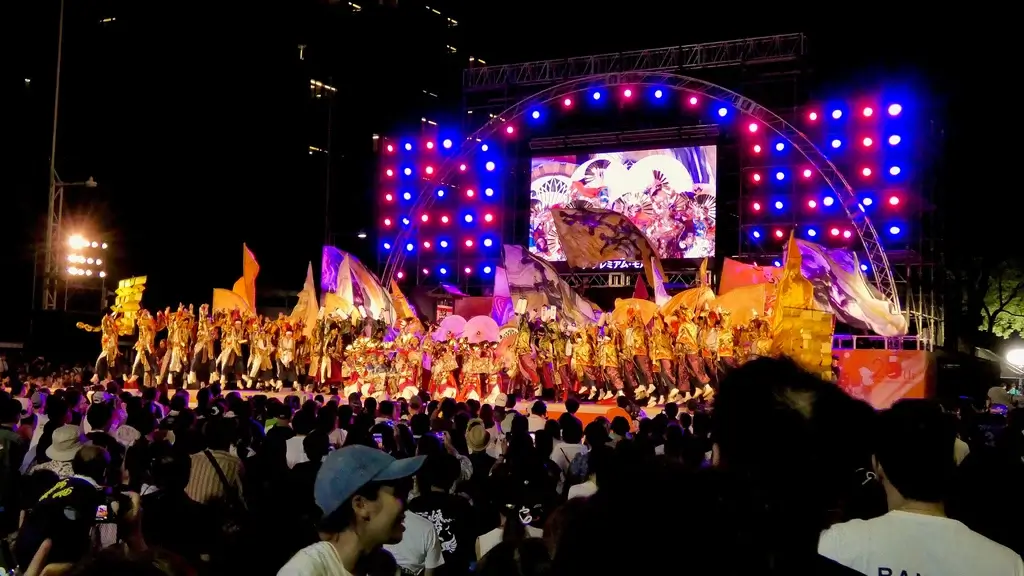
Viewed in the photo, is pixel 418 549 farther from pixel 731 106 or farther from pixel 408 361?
pixel 731 106

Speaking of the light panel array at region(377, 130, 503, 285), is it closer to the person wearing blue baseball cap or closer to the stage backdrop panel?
the stage backdrop panel

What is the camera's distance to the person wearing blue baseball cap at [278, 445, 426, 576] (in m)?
2.84

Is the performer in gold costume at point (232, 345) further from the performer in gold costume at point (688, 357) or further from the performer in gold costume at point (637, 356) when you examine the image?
the performer in gold costume at point (688, 357)

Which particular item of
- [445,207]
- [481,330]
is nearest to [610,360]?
[481,330]

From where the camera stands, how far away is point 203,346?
72.7 ft

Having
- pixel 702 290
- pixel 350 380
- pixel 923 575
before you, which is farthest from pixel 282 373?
pixel 923 575

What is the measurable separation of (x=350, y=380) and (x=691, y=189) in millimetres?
9432

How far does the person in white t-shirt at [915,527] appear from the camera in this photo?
8.32 feet

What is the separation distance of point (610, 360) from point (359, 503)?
55.3ft

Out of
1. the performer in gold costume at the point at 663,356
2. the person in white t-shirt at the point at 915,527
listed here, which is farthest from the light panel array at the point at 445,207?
the person in white t-shirt at the point at 915,527

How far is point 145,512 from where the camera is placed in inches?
140

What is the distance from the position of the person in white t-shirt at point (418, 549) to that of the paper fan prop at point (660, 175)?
848 inches

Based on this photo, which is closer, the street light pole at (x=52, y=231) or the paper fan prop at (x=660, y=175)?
the street light pole at (x=52, y=231)

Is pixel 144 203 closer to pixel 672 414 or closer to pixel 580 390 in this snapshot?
pixel 580 390
